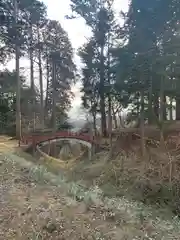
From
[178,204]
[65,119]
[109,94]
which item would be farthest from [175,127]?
[65,119]

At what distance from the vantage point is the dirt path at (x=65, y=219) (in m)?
4.19

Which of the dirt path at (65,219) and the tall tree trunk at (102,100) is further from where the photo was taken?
the tall tree trunk at (102,100)

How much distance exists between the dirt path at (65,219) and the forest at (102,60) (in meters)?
9.67

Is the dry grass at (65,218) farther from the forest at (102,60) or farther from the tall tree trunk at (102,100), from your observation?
the tall tree trunk at (102,100)

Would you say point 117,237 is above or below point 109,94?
below

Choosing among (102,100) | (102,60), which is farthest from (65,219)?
(102,60)

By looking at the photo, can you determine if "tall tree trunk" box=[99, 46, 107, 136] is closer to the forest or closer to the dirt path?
the forest

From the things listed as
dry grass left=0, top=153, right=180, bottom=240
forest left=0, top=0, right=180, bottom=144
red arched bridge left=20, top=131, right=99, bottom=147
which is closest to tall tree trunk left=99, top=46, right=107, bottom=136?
forest left=0, top=0, right=180, bottom=144

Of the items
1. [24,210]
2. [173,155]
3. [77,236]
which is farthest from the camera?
[173,155]

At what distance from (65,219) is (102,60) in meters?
20.3

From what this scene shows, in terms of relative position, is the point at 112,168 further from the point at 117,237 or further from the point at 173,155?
the point at 117,237

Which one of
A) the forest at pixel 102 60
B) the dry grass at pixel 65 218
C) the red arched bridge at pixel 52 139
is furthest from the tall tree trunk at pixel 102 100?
the dry grass at pixel 65 218

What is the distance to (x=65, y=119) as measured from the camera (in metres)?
31.0

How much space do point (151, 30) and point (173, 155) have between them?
6802 millimetres
